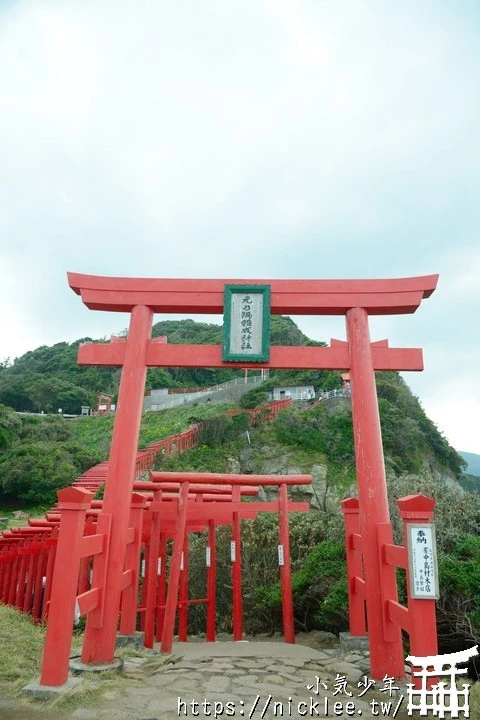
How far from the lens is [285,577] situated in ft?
25.7

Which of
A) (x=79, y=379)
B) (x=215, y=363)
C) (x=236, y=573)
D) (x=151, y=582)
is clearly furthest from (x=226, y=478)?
(x=79, y=379)

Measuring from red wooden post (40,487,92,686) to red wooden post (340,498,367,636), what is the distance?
340 cm

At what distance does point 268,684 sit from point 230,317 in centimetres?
358

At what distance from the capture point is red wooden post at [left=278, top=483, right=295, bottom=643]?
7.54 metres

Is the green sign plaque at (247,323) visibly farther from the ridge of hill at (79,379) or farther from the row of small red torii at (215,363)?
the ridge of hill at (79,379)

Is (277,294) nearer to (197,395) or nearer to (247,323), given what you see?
(247,323)

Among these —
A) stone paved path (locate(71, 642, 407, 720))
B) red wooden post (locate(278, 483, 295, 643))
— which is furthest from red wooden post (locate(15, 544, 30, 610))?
red wooden post (locate(278, 483, 295, 643))

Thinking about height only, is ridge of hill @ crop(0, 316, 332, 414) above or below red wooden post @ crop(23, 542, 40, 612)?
above

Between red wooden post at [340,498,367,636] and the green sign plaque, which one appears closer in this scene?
→ the green sign plaque

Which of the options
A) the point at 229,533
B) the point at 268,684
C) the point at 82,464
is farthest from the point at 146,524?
the point at 82,464

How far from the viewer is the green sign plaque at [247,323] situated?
18.5 feet

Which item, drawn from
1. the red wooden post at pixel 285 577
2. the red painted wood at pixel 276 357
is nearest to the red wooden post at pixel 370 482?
the red painted wood at pixel 276 357

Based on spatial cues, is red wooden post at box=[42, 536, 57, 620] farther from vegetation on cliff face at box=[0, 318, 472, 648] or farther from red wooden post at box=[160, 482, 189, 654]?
vegetation on cliff face at box=[0, 318, 472, 648]

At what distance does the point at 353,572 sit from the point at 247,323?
329cm
